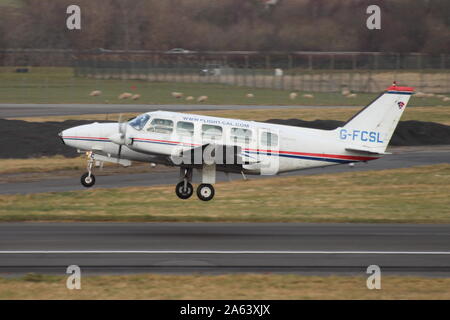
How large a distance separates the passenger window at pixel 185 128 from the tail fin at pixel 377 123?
548 cm

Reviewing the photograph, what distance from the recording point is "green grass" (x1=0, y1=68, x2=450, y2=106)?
65.7 meters

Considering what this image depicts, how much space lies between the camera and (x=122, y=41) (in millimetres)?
76000

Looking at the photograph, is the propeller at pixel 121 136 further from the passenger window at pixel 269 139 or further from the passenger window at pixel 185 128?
the passenger window at pixel 269 139

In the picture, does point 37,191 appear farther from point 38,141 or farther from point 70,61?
point 70,61

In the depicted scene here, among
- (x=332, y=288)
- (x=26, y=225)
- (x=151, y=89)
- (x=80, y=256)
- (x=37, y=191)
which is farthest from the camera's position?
(x=151, y=89)

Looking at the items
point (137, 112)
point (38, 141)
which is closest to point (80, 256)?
point (38, 141)

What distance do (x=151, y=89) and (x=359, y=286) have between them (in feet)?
191

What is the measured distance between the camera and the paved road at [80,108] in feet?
179

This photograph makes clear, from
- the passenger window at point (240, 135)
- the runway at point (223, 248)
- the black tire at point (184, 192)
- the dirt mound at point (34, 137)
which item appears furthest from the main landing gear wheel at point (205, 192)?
the dirt mound at point (34, 137)

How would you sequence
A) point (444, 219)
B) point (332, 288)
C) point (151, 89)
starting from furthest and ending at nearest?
1. point (151, 89)
2. point (444, 219)
3. point (332, 288)

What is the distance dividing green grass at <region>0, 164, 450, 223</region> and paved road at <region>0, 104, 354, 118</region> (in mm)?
24606

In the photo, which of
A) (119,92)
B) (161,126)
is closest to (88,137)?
(161,126)

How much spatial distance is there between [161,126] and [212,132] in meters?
1.77

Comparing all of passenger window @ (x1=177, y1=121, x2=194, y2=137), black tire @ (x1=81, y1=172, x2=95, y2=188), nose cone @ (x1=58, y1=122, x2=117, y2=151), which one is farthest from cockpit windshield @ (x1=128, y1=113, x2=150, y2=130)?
black tire @ (x1=81, y1=172, x2=95, y2=188)
